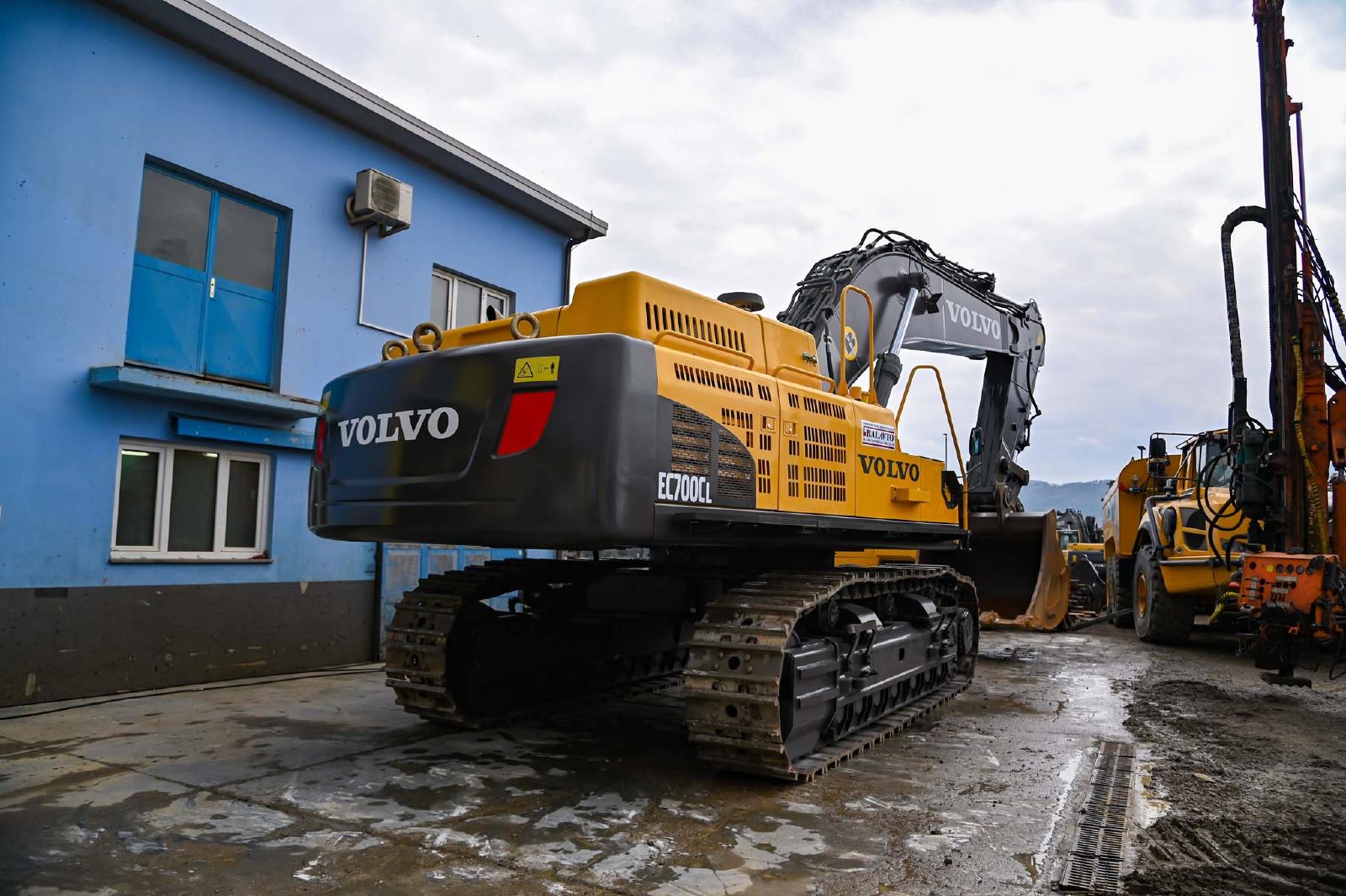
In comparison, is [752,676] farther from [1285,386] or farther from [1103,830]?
[1285,386]

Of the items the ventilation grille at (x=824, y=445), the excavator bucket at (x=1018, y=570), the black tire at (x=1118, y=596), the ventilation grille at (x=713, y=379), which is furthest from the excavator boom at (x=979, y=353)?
the black tire at (x=1118, y=596)

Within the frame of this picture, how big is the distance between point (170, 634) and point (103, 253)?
122 inches

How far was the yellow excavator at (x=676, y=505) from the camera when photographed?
168 inches

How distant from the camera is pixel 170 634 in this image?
758 centimetres

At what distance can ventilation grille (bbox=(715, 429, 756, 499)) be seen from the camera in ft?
15.6

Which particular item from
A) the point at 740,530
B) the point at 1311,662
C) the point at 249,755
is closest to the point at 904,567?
the point at 740,530

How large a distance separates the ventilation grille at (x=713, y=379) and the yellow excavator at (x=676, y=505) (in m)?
0.01

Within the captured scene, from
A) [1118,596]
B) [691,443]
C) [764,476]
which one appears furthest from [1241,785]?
[1118,596]

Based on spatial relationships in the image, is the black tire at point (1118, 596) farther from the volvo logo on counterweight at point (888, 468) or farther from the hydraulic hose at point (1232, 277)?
the volvo logo on counterweight at point (888, 468)

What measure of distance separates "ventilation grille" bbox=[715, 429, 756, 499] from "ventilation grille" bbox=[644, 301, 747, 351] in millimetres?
639

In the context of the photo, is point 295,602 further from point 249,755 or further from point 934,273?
point 934,273

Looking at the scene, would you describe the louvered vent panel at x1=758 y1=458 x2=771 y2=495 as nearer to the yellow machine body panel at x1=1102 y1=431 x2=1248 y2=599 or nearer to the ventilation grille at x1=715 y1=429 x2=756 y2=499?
the ventilation grille at x1=715 y1=429 x2=756 y2=499

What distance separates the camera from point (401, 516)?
4586 mm

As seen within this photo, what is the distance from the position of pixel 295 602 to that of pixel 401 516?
15.5 feet
